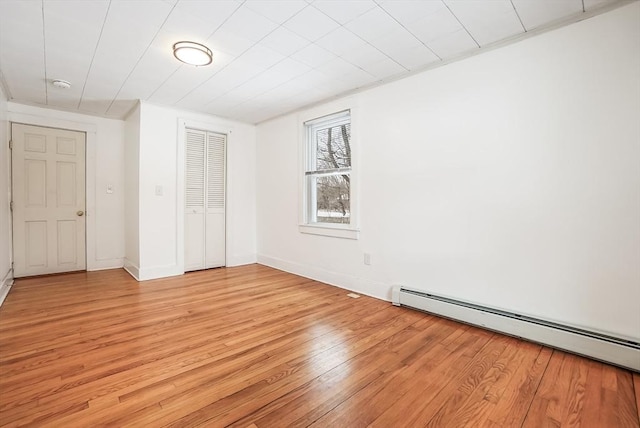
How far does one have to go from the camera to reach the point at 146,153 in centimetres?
409

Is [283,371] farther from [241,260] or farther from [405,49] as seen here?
[241,260]

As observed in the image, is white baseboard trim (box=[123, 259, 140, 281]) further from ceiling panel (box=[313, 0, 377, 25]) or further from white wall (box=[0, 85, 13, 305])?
ceiling panel (box=[313, 0, 377, 25])

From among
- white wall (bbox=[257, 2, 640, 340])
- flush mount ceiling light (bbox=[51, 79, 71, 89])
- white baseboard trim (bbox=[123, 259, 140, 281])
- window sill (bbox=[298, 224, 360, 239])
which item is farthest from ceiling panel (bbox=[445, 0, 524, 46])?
white baseboard trim (bbox=[123, 259, 140, 281])

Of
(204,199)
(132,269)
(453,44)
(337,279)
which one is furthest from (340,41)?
(132,269)

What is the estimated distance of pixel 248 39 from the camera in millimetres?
2459

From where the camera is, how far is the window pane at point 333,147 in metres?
3.89

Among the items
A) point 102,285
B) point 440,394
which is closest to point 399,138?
point 440,394

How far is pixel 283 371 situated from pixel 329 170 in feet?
8.94

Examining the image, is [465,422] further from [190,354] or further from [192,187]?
[192,187]

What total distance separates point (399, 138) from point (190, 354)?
280cm

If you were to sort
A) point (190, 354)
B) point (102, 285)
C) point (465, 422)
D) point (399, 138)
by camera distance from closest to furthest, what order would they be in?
point (465, 422)
point (190, 354)
point (399, 138)
point (102, 285)

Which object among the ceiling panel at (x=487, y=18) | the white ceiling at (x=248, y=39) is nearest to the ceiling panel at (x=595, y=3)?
the white ceiling at (x=248, y=39)

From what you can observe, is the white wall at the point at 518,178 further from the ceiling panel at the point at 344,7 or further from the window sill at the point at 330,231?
the ceiling panel at the point at 344,7

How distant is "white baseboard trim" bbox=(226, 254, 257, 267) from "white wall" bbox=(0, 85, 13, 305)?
8.72 feet
